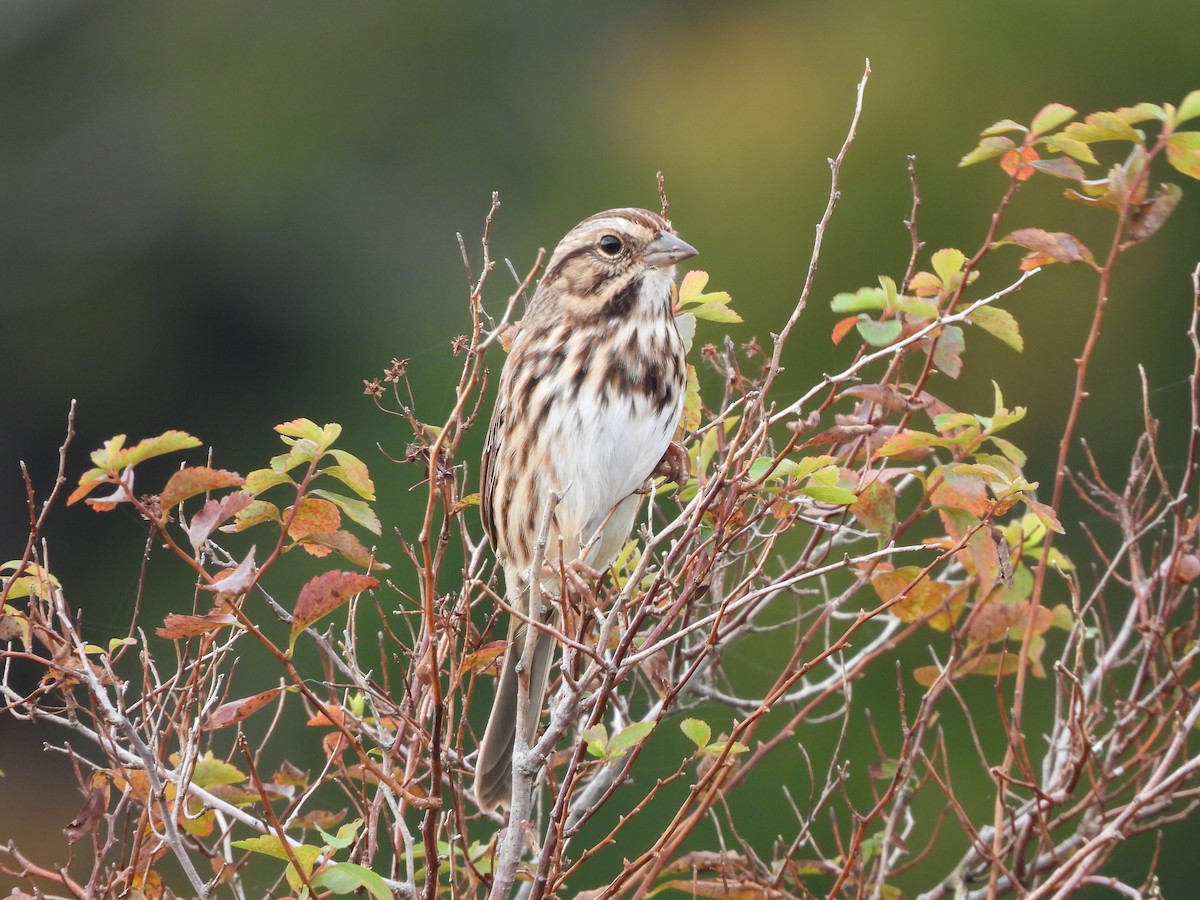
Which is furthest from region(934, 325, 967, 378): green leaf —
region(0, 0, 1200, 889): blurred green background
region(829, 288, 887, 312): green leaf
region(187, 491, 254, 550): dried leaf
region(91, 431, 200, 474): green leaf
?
region(0, 0, 1200, 889): blurred green background

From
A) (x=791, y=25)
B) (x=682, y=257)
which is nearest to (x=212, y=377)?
(x=791, y=25)

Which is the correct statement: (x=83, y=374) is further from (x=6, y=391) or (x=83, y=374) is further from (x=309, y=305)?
(x=309, y=305)

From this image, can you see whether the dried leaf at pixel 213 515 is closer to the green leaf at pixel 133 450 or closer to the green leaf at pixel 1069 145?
the green leaf at pixel 133 450

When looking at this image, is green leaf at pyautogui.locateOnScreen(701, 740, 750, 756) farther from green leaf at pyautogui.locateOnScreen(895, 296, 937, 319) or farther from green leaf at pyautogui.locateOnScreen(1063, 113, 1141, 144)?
green leaf at pyautogui.locateOnScreen(1063, 113, 1141, 144)

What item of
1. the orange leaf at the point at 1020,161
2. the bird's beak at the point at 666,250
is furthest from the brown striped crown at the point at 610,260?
the orange leaf at the point at 1020,161

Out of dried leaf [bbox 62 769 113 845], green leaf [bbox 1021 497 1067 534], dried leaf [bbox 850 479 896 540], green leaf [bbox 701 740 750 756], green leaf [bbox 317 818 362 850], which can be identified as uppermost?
green leaf [bbox 1021 497 1067 534]

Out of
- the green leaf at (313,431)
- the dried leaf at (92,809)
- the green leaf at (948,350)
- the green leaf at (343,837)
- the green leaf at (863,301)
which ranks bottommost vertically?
the dried leaf at (92,809)

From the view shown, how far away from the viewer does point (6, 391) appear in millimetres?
8570

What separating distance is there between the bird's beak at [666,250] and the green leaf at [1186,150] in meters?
0.89

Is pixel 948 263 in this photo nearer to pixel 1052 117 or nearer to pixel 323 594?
pixel 1052 117

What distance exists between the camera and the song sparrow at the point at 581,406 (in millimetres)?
2688

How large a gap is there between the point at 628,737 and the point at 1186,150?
40.3 inches

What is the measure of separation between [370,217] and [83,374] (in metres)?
1.79

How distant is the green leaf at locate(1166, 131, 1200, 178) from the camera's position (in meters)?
2.04
